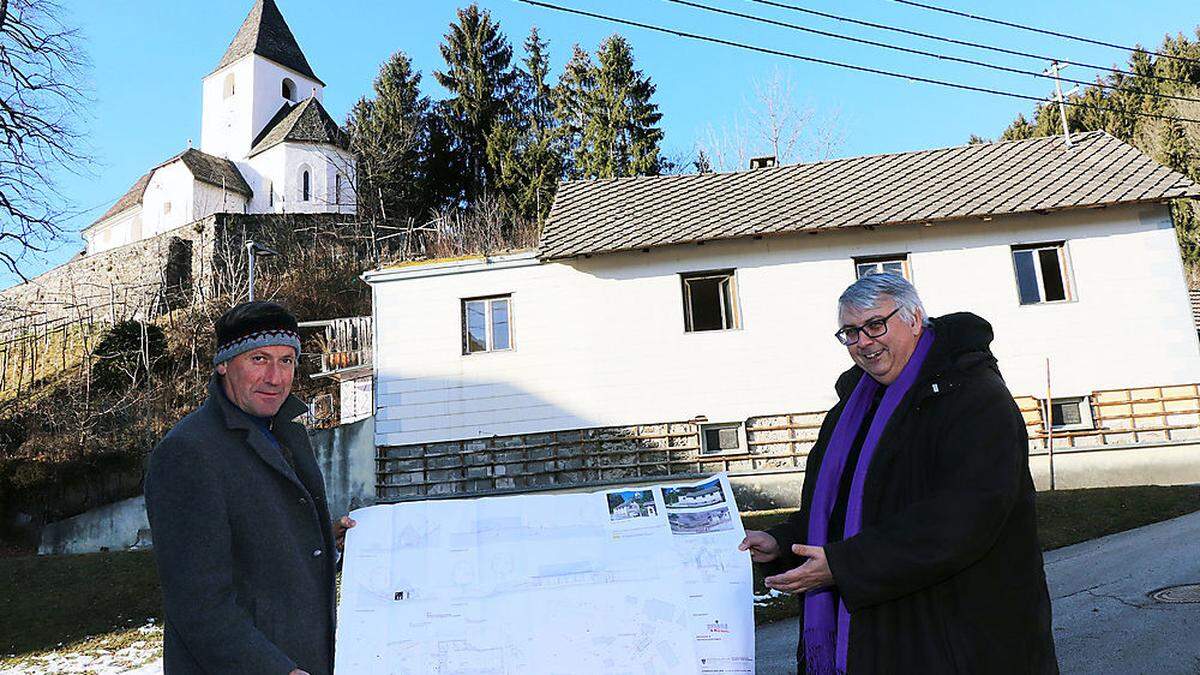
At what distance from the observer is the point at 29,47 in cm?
1559

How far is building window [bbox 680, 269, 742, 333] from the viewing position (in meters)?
15.3

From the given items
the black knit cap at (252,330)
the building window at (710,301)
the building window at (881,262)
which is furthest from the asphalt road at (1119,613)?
the building window at (710,301)

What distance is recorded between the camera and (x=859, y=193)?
16.1m

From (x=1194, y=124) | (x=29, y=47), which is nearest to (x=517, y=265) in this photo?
(x=29, y=47)

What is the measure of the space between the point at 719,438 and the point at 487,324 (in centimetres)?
539

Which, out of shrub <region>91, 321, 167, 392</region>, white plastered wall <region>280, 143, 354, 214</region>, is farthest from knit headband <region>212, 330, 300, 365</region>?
white plastered wall <region>280, 143, 354, 214</region>

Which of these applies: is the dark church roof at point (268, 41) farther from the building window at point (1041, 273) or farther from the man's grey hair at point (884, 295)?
the man's grey hair at point (884, 295)

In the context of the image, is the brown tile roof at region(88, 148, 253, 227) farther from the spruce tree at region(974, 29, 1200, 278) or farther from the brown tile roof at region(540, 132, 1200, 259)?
the spruce tree at region(974, 29, 1200, 278)

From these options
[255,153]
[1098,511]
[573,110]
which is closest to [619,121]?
[573,110]

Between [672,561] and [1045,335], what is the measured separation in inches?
583

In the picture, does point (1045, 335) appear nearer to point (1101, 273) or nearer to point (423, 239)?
point (1101, 273)

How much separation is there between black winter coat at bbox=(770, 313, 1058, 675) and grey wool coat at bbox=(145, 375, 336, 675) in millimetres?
1677

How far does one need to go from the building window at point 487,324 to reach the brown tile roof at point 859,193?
1.62m

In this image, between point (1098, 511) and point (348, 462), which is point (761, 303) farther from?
point (348, 462)
